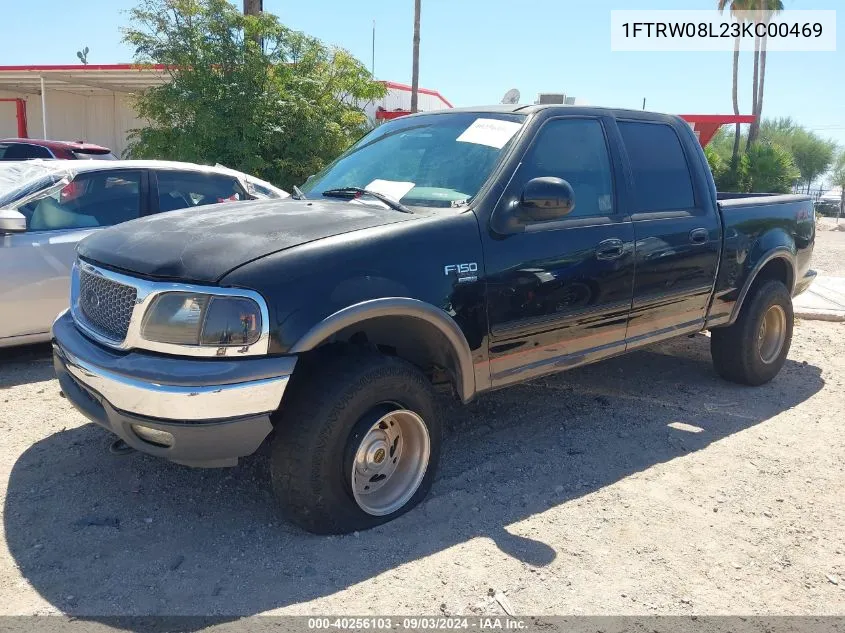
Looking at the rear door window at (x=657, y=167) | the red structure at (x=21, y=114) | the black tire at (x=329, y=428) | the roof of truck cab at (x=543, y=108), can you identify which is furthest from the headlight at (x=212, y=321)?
the red structure at (x=21, y=114)

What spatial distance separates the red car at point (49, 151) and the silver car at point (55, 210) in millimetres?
6580

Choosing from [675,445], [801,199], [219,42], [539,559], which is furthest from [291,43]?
[539,559]

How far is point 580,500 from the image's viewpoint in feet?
12.5

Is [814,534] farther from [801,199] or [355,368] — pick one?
[801,199]

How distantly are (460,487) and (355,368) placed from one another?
1.07m

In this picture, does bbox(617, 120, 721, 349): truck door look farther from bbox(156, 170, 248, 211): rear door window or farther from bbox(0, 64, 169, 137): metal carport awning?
bbox(0, 64, 169, 137): metal carport awning

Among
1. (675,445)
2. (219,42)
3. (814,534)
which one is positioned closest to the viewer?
(814,534)

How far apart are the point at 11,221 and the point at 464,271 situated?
3.46 metres

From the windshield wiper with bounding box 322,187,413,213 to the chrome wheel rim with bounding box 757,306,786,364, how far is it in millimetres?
3666

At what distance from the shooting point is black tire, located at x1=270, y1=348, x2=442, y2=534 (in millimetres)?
3100

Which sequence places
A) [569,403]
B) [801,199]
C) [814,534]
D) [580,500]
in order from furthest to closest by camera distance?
[801,199], [569,403], [580,500], [814,534]

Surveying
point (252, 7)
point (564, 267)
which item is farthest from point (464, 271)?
point (252, 7)

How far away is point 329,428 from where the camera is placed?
10.2ft

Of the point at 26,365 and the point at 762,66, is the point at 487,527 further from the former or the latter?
the point at 762,66
